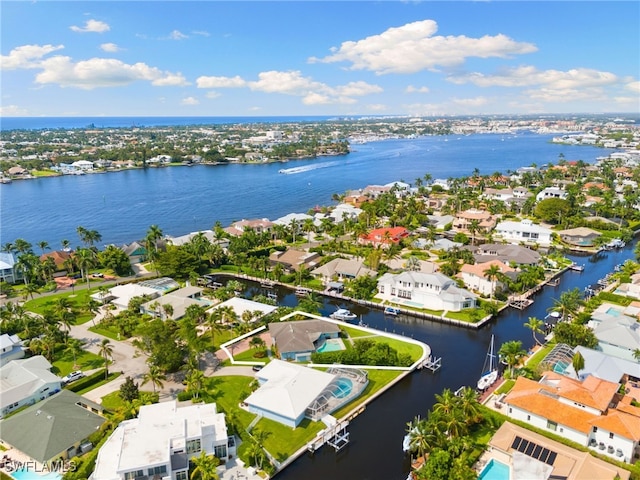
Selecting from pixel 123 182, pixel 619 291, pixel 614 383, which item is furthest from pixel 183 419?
pixel 123 182

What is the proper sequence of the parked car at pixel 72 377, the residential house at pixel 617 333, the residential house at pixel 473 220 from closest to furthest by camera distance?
the parked car at pixel 72 377 → the residential house at pixel 617 333 → the residential house at pixel 473 220

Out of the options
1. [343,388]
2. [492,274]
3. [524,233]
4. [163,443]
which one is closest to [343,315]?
[343,388]

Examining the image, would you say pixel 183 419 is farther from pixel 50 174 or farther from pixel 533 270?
pixel 50 174

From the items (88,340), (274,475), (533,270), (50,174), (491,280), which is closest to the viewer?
(274,475)

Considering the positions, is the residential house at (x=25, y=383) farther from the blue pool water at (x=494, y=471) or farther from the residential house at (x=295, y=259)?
the residential house at (x=295, y=259)

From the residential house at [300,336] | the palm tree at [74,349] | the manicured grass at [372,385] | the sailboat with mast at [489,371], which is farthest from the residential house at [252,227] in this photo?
the sailboat with mast at [489,371]

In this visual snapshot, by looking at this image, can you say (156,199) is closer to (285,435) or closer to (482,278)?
(482,278)
